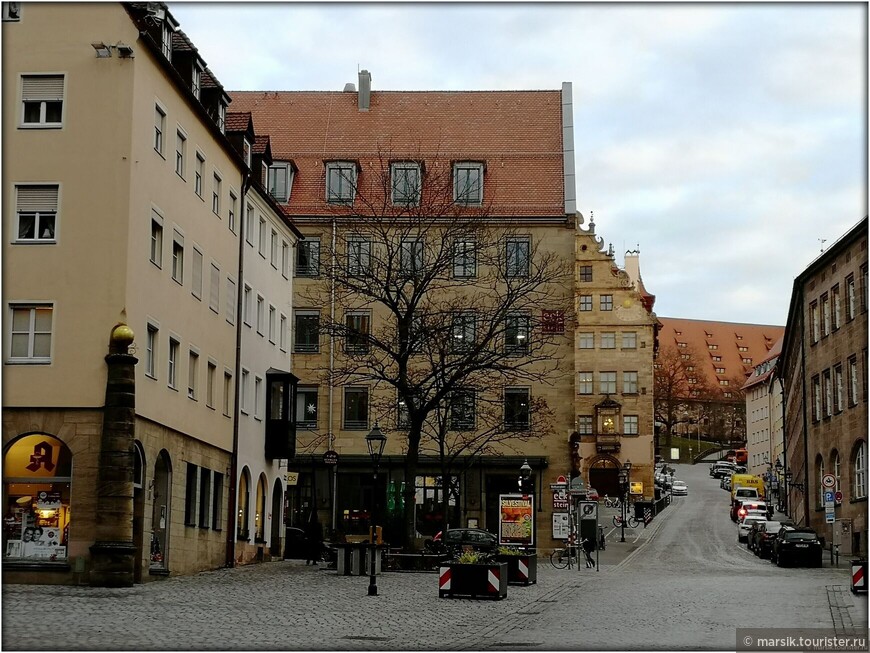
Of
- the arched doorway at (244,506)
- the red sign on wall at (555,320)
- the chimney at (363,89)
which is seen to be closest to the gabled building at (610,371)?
the chimney at (363,89)

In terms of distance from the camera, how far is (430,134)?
67.4 metres

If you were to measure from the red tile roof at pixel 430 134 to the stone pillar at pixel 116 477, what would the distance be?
3358cm

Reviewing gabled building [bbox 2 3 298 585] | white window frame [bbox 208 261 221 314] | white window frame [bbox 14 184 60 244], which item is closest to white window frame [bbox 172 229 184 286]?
gabled building [bbox 2 3 298 585]

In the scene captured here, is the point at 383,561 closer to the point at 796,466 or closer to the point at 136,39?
the point at 136,39

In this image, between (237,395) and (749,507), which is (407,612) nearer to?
(237,395)

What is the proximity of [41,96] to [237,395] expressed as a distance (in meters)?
14.3

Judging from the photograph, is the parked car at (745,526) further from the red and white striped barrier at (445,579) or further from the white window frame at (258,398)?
the red and white striped barrier at (445,579)

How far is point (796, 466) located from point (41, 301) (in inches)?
2268

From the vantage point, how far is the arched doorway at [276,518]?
50.0 meters

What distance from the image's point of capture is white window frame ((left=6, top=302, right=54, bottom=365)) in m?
31.0

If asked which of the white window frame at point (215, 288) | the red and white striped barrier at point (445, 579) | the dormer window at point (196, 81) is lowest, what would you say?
the red and white striped barrier at point (445, 579)

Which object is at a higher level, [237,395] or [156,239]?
[156,239]

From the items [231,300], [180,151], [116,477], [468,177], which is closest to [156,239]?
[180,151]

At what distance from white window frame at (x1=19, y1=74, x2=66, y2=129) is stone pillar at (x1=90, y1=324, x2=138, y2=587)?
5366 millimetres
